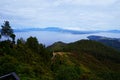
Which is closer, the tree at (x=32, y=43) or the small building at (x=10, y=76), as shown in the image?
the small building at (x=10, y=76)

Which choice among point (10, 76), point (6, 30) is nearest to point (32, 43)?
point (6, 30)

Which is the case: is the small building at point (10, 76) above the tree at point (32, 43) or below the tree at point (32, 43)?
above

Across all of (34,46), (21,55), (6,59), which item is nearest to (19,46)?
(21,55)

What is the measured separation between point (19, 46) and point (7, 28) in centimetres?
1294

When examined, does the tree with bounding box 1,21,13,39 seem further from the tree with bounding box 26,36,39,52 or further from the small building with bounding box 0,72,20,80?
the small building with bounding box 0,72,20,80

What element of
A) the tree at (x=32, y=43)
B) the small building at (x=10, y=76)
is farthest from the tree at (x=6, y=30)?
the small building at (x=10, y=76)

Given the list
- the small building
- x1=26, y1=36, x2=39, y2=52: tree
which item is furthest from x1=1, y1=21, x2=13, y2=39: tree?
the small building

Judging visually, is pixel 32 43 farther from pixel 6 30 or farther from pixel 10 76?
pixel 10 76

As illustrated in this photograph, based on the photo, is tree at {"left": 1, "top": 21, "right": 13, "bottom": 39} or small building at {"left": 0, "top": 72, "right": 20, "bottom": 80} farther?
tree at {"left": 1, "top": 21, "right": 13, "bottom": 39}

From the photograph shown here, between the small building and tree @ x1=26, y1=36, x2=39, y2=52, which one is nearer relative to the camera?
the small building

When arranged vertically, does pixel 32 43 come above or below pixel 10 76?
below

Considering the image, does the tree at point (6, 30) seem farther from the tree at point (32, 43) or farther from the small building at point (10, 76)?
the small building at point (10, 76)

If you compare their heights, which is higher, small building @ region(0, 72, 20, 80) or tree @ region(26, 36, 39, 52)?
small building @ region(0, 72, 20, 80)

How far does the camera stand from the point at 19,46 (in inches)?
3723
